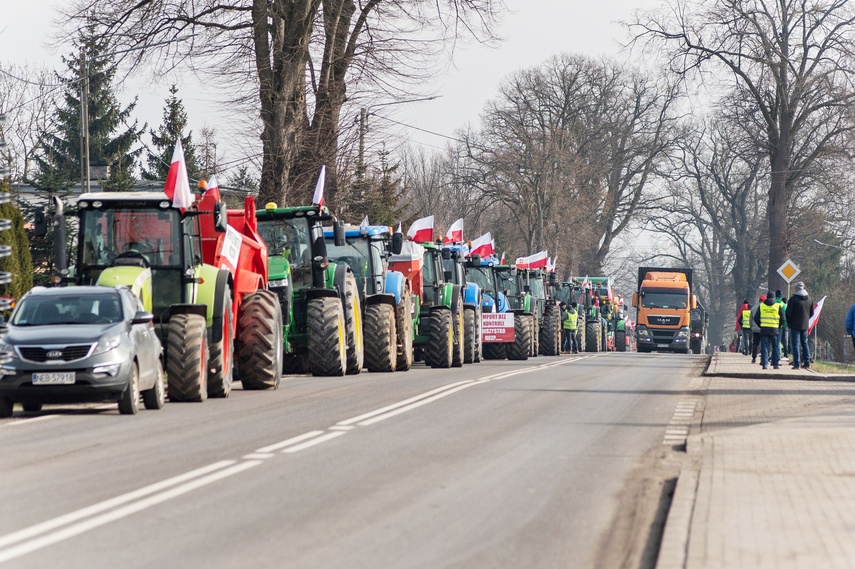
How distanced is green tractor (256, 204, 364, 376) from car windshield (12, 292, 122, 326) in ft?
22.1

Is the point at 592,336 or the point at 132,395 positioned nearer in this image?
the point at 132,395

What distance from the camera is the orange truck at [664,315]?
61531mm

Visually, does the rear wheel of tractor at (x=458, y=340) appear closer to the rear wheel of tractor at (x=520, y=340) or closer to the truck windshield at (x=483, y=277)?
the rear wheel of tractor at (x=520, y=340)

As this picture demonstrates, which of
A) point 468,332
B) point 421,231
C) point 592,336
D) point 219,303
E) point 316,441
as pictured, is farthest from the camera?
point 592,336

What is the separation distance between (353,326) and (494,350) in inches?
590

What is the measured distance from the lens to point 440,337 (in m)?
28.8

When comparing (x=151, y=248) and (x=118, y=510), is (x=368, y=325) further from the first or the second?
(x=118, y=510)

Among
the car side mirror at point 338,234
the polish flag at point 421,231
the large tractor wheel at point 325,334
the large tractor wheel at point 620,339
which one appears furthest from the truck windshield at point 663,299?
the large tractor wheel at point 325,334

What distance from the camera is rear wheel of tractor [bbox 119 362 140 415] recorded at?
1463 cm

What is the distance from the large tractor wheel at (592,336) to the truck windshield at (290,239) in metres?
34.3

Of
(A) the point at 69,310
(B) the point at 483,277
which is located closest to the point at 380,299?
(A) the point at 69,310

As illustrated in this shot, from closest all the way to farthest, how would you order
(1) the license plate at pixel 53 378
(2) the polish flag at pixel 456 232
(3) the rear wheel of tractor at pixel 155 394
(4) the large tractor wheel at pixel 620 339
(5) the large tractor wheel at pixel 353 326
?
(1) the license plate at pixel 53 378 → (3) the rear wheel of tractor at pixel 155 394 → (5) the large tractor wheel at pixel 353 326 → (2) the polish flag at pixel 456 232 → (4) the large tractor wheel at pixel 620 339

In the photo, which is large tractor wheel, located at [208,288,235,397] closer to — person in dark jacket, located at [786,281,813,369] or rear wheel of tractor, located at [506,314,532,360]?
person in dark jacket, located at [786,281,813,369]

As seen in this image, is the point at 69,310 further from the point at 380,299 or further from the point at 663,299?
the point at 663,299
